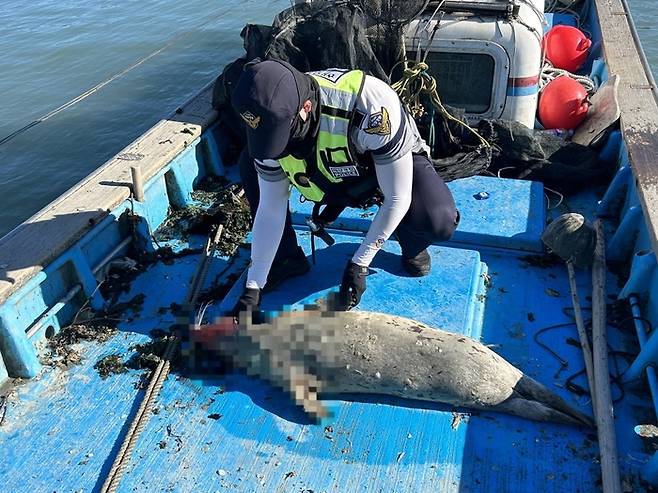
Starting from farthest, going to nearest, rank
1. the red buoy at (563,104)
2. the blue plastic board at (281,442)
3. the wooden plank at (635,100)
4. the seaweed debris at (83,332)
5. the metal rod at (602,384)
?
1. the red buoy at (563,104)
2. the wooden plank at (635,100)
3. the seaweed debris at (83,332)
4. the blue plastic board at (281,442)
5. the metal rod at (602,384)

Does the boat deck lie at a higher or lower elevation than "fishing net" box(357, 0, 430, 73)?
lower

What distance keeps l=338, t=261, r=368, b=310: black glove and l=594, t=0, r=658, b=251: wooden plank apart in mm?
1491

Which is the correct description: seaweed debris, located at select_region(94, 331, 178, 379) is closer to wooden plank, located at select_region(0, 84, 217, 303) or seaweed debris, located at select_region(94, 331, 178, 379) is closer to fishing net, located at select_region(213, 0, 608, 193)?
wooden plank, located at select_region(0, 84, 217, 303)

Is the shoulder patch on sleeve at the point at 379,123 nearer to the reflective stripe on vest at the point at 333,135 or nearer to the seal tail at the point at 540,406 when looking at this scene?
the reflective stripe on vest at the point at 333,135

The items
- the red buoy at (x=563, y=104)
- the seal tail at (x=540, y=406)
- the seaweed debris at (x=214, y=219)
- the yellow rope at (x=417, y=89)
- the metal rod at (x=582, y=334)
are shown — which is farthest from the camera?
the red buoy at (x=563, y=104)

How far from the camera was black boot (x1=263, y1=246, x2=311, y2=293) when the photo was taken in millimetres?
3722

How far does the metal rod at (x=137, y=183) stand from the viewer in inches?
157

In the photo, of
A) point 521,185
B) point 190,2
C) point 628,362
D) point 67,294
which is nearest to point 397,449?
point 628,362

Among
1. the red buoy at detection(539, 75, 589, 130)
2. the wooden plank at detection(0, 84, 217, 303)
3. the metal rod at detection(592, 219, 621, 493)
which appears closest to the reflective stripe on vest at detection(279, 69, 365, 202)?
the wooden plank at detection(0, 84, 217, 303)

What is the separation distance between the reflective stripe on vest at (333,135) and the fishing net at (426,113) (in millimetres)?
1497

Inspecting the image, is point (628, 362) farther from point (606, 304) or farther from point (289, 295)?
point (289, 295)

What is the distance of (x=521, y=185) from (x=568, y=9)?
5.27 m

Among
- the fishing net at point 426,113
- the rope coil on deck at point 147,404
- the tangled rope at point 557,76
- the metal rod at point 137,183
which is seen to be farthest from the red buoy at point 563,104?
the metal rod at point 137,183

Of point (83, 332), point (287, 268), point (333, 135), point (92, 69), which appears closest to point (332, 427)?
point (287, 268)
